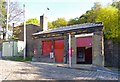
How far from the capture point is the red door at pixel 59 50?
30062 mm

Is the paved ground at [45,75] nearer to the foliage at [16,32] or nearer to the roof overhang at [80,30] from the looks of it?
the roof overhang at [80,30]

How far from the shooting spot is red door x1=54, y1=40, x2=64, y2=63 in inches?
1184

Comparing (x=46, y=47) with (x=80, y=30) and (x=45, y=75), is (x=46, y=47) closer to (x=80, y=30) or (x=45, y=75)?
(x=80, y=30)

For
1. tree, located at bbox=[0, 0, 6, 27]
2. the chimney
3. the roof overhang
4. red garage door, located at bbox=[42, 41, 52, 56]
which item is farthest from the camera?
tree, located at bbox=[0, 0, 6, 27]

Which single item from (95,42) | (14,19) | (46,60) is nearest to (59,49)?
(46,60)

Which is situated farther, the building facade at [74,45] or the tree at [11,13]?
the tree at [11,13]

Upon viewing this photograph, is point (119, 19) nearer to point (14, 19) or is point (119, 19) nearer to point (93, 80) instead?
point (93, 80)

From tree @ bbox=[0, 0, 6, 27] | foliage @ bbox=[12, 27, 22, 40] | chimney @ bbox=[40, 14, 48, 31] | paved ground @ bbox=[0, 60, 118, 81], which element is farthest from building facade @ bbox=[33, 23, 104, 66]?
tree @ bbox=[0, 0, 6, 27]

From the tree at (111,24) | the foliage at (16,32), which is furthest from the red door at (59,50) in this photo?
the foliage at (16,32)

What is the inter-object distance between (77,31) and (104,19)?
6.60 m

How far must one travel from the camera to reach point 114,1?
3850 centimetres

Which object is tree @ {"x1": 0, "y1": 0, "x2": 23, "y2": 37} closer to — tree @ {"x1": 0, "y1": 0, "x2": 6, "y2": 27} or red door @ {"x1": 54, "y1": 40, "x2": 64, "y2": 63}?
tree @ {"x1": 0, "y1": 0, "x2": 6, "y2": 27}

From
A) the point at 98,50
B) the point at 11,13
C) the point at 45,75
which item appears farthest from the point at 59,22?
the point at 45,75

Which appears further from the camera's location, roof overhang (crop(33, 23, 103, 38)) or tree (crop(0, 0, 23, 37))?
tree (crop(0, 0, 23, 37))
